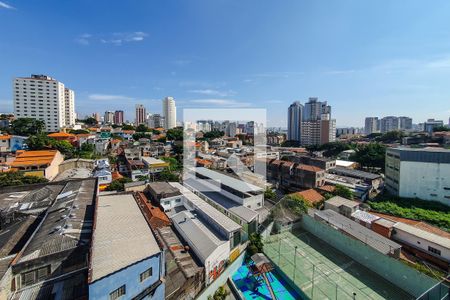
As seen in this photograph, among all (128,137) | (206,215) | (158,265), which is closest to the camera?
(158,265)

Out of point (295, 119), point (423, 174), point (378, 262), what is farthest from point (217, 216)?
point (295, 119)

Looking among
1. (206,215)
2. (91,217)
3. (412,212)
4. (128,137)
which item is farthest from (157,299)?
(128,137)

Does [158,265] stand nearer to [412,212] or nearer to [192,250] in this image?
[192,250]

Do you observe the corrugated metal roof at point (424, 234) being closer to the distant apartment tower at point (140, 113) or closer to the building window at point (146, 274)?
the building window at point (146, 274)

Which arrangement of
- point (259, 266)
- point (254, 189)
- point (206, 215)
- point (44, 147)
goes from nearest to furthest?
point (259, 266) → point (206, 215) → point (254, 189) → point (44, 147)

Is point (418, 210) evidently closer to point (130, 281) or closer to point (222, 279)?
point (222, 279)

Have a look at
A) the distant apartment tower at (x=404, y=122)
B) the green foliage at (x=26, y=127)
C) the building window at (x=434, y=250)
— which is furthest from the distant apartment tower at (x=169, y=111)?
the distant apartment tower at (x=404, y=122)

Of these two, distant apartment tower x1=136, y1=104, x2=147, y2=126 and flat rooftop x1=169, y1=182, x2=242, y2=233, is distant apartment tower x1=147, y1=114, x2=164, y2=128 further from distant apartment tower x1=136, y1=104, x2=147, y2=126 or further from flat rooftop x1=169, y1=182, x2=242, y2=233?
flat rooftop x1=169, y1=182, x2=242, y2=233
